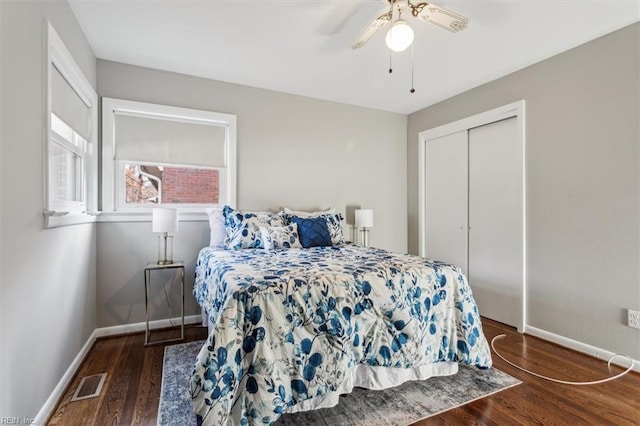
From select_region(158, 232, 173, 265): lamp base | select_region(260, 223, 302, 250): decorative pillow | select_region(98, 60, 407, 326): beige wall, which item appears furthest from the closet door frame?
select_region(158, 232, 173, 265): lamp base

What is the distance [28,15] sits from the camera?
4.90 ft

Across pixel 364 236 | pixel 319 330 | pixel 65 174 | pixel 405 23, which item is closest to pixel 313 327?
pixel 319 330

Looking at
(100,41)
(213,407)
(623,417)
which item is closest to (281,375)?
(213,407)

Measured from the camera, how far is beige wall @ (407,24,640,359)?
2.29 meters

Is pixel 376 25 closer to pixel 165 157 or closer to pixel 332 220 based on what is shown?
pixel 332 220

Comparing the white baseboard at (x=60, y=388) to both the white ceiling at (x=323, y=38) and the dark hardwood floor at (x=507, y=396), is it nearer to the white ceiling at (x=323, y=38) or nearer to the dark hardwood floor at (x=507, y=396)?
the dark hardwood floor at (x=507, y=396)

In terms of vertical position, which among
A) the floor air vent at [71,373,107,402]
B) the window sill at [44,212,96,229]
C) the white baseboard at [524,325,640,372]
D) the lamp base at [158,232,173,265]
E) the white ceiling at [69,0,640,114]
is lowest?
the floor air vent at [71,373,107,402]

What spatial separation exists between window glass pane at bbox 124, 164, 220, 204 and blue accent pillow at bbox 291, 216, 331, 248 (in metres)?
1.01

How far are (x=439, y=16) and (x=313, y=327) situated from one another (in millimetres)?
1980

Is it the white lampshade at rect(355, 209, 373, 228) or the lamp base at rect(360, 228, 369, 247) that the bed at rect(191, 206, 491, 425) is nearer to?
the white lampshade at rect(355, 209, 373, 228)

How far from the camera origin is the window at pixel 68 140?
1.76m

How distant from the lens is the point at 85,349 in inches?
95.0

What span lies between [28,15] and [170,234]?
1.94 m


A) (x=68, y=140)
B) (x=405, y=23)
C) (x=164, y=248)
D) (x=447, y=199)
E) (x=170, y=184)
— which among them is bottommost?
(x=164, y=248)
